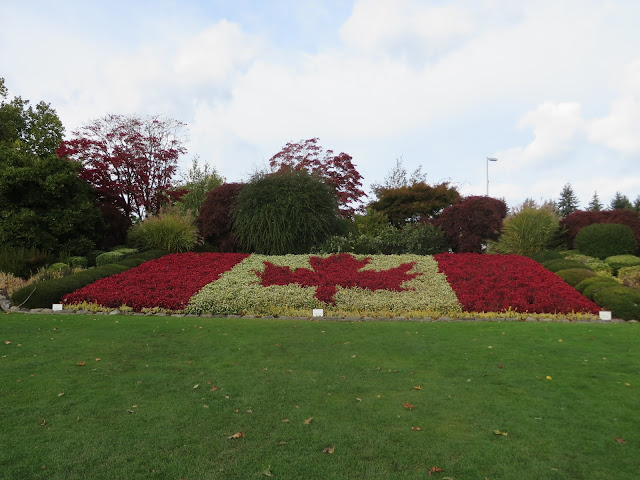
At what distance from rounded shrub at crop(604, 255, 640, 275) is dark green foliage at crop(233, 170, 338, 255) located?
8.07 meters

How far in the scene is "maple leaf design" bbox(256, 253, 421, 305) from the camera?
10688 mm

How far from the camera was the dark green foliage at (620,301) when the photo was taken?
8.61 meters

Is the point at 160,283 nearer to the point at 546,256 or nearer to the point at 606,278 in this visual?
the point at 606,278

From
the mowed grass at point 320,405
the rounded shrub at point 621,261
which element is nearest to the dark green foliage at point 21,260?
the mowed grass at point 320,405

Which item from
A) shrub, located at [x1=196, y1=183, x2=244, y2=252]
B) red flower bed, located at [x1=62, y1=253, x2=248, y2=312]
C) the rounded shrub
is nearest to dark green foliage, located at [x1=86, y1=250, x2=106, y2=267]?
red flower bed, located at [x1=62, y1=253, x2=248, y2=312]

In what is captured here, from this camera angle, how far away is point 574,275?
1090 cm

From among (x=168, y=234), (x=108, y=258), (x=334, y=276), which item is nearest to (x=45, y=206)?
(x=108, y=258)

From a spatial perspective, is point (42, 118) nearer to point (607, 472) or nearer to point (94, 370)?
point (94, 370)

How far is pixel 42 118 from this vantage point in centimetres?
2547

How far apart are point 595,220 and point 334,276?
993cm

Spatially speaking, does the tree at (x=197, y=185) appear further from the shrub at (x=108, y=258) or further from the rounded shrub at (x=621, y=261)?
the rounded shrub at (x=621, y=261)

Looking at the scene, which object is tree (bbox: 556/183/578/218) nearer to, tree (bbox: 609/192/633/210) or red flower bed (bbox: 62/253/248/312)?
tree (bbox: 609/192/633/210)

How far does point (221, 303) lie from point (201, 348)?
350 centimetres

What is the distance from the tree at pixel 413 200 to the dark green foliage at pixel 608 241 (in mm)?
8606
